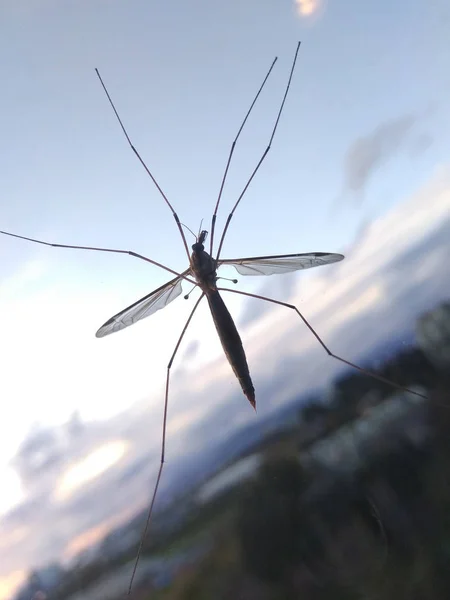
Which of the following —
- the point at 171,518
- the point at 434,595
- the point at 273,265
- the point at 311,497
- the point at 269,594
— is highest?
the point at 273,265

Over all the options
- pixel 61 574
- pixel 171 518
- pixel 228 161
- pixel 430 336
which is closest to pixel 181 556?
pixel 171 518

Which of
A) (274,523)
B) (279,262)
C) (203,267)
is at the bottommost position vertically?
(274,523)

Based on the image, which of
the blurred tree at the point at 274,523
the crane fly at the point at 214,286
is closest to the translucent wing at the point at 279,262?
the crane fly at the point at 214,286

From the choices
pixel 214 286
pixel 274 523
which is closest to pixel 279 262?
pixel 214 286

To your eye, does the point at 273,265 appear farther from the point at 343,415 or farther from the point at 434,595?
the point at 434,595

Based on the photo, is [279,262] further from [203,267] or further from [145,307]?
[145,307]

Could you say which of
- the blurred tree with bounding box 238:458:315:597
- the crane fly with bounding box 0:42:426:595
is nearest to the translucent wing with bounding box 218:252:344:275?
the crane fly with bounding box 0:42:426:595
